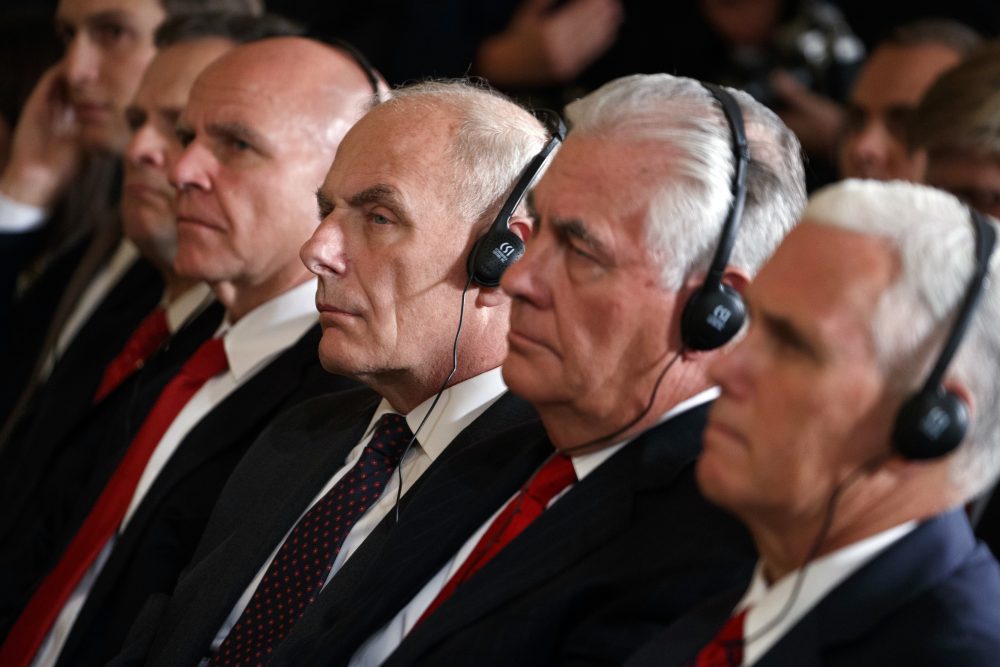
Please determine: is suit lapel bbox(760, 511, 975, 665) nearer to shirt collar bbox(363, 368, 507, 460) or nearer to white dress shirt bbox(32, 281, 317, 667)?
shirt collar bbox(363, 368, 507, 460)

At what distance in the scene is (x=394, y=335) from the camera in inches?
78.2

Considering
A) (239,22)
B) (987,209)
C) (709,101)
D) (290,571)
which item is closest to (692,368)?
(709,101)

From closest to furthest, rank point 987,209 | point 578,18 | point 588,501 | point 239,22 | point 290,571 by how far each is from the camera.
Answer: point 588,501 → point 290,571 → point 987,209 → point 239,22 → point 578,18

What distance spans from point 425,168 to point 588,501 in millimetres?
620

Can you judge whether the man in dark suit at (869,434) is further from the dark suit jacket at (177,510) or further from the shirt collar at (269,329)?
the shirt collar at (269,329)

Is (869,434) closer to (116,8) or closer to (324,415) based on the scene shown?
(324,415)

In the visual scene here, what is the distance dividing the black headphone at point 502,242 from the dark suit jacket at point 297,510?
0.18 metres

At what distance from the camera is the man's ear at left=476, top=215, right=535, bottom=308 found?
1.99 metres

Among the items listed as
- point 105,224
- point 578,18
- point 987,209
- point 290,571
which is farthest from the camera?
point 578,18

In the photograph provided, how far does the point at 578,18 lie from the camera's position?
396 cm

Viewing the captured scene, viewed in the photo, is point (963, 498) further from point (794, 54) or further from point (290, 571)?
point (794, 54)

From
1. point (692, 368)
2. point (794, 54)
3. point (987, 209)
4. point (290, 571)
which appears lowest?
point (794, 54)

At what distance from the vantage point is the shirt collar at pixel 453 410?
6.49 feet

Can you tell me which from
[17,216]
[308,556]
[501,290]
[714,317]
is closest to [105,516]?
[308,556]
